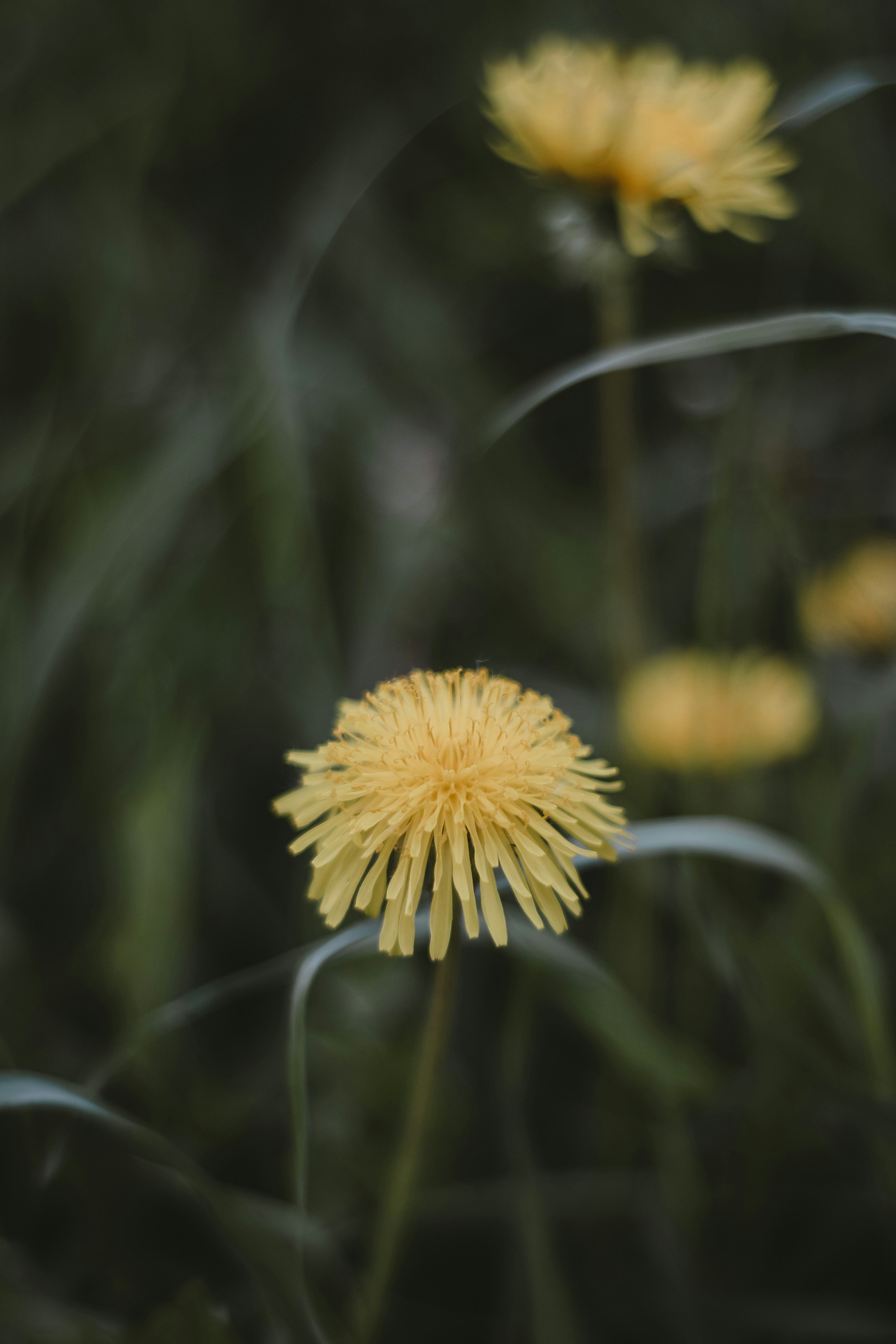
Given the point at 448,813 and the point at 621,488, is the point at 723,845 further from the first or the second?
the point at 621,488

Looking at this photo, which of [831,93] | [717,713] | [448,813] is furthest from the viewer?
[717,713]

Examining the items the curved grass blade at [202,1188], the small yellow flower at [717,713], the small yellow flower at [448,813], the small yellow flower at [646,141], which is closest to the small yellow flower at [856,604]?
the small yellow flower at [717,713]

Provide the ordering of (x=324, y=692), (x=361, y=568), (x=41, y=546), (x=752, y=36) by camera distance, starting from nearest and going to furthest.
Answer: (x=324, y=692)
(x=41, y=546)
(x=361, y=568)
(x=752, y=36)

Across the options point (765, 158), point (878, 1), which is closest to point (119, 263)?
point (765, 158)

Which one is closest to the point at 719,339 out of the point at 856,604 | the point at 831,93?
the point at 831,93

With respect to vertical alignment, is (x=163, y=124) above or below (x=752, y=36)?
below

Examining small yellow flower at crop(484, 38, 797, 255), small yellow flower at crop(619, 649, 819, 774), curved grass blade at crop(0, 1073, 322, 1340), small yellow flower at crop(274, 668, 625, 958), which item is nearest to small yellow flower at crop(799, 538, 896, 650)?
small yellow flower at crop(619, 649, 819, 774)

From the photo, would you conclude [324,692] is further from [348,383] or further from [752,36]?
[752,36]
